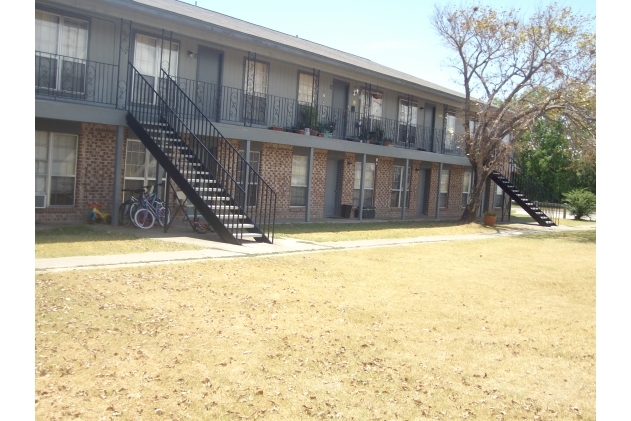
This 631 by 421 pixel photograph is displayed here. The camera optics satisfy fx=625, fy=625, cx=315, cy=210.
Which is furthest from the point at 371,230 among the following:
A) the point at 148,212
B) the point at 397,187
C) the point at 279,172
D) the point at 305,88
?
the point at 397,187

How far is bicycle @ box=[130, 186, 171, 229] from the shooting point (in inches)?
562

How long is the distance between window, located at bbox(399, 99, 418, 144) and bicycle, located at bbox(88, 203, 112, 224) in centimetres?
1378

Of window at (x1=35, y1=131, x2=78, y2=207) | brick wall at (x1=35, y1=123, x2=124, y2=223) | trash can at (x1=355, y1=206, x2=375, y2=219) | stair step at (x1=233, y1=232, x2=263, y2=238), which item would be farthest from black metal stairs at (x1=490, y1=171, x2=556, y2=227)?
window at (x1=35, y1=131, x2=78, y2=207)

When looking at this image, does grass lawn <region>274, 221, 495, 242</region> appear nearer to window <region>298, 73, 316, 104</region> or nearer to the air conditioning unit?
window <region>298, 73, 316, 104</region>

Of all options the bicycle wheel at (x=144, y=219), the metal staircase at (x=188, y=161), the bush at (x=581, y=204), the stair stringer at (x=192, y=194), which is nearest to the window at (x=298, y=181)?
the metal staircase at (x=188, y=161)

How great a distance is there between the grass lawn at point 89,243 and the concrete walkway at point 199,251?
409 mm

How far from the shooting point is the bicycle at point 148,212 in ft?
46.8

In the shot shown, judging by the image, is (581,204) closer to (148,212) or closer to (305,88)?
(305,88)

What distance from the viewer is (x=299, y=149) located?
20.4 m

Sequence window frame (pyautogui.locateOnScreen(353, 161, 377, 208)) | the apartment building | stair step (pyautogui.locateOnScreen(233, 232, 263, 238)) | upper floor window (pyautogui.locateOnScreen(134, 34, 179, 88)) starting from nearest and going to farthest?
stair step (pyautogui.locateOnScreen(233, 232, 263, 238)) → the apartment building → upper floor window (pyautogui.locateOnScreen(134, 34, 179, 88)) → window frame (pyautogui.locateOnScreen(353, 161, 377, 208))

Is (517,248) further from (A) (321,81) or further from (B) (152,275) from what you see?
(B) (152,275)

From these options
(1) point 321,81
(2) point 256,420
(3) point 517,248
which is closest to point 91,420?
(2) point 256,420

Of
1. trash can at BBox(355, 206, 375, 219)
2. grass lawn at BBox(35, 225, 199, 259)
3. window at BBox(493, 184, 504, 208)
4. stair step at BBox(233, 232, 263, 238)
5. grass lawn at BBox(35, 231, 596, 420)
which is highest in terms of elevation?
window at BBox(493, 184, 504, 208)
